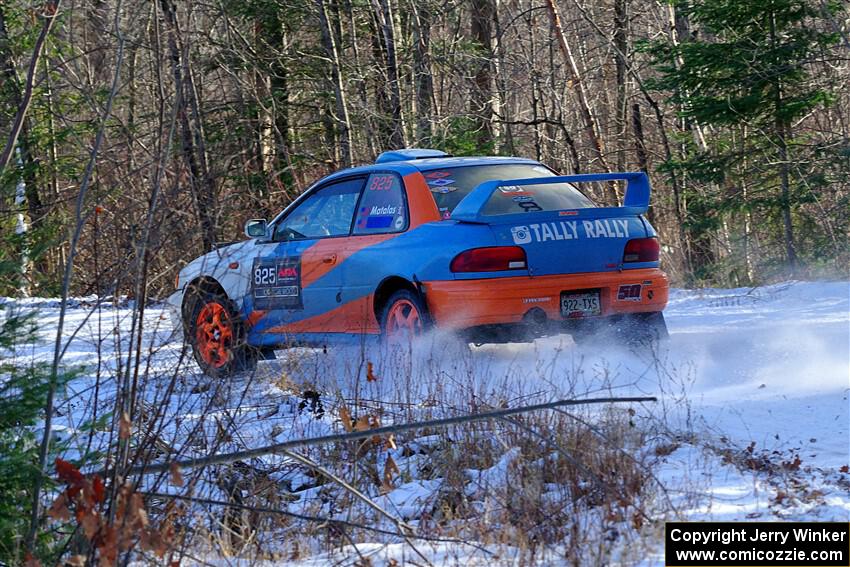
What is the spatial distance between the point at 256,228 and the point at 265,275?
0.46m

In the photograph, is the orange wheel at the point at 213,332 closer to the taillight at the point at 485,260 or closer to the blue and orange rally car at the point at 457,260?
the blue and orange rally car at the point at 457,260

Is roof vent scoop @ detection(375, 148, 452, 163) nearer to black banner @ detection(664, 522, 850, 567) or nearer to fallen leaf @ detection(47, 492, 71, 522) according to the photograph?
black banner @ detection(664, 522, 850, 567)

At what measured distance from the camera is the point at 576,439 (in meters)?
6.02

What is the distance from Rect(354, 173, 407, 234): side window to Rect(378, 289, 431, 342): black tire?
0.53 meters

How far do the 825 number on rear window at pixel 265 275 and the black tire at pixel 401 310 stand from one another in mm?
1325

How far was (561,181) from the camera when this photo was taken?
8.16 m

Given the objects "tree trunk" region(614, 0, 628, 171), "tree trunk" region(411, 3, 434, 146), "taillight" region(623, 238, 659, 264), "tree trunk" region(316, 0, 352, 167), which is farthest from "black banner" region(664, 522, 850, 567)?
"tree trunk" region(614, 0, 628, 171)

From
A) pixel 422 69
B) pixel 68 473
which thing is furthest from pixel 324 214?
pixel 422 69

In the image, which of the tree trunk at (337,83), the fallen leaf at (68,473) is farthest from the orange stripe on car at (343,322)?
the tree trunk at (337,83)

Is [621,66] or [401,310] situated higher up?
[621,66]

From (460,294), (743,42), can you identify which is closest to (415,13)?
(743,42)

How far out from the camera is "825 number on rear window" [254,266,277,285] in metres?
9.77

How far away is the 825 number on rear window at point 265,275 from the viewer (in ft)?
32.1

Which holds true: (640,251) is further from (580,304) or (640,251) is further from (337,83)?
(337,83)
